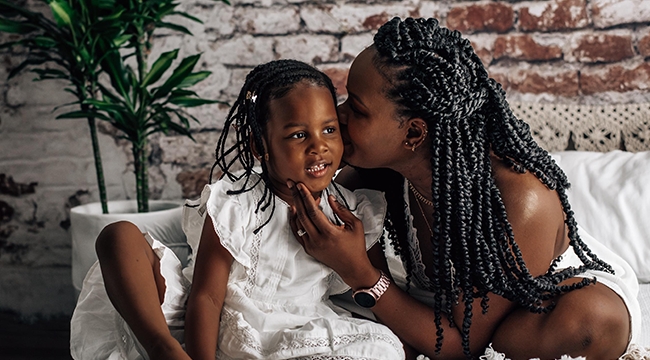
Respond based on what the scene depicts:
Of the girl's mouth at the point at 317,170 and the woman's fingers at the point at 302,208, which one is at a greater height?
the girl's mouth at the point at 317,170

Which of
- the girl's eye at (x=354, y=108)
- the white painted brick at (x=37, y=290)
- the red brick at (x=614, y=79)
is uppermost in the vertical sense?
the red brick at (x=614, y=79)

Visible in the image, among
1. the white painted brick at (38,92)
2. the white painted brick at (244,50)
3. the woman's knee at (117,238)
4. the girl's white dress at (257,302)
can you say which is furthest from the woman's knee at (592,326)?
the white painted brick at (38,92)

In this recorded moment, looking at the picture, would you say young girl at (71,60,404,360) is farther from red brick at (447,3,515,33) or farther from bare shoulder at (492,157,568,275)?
red brick at (447,3,515,33)

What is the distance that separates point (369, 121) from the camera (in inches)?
44.6

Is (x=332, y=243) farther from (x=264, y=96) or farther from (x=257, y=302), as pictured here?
(x=264, y=96)

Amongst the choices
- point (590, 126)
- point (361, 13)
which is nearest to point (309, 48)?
point (361, 13)

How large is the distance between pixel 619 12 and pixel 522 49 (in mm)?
312

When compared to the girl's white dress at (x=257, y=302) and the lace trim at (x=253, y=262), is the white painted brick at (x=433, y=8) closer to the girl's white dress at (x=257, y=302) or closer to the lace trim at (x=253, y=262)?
the girl's white dress at (x=257, y=302)

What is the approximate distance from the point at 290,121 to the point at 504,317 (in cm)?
56

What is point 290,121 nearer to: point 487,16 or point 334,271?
point 334,271

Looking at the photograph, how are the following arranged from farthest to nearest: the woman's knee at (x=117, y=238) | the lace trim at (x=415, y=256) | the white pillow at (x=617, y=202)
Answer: the white pillow at (x=617, y=202) → the lace trim at (x=415, y=256) → the woman's knee at (x=117, y=238)

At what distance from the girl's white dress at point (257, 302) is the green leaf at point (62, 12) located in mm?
814

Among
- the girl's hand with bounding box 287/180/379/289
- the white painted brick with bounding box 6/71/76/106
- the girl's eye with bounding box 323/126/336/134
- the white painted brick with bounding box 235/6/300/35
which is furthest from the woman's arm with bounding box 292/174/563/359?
the white painted brick with bounding box 6/71/76/106

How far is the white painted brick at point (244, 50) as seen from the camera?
2068mm
